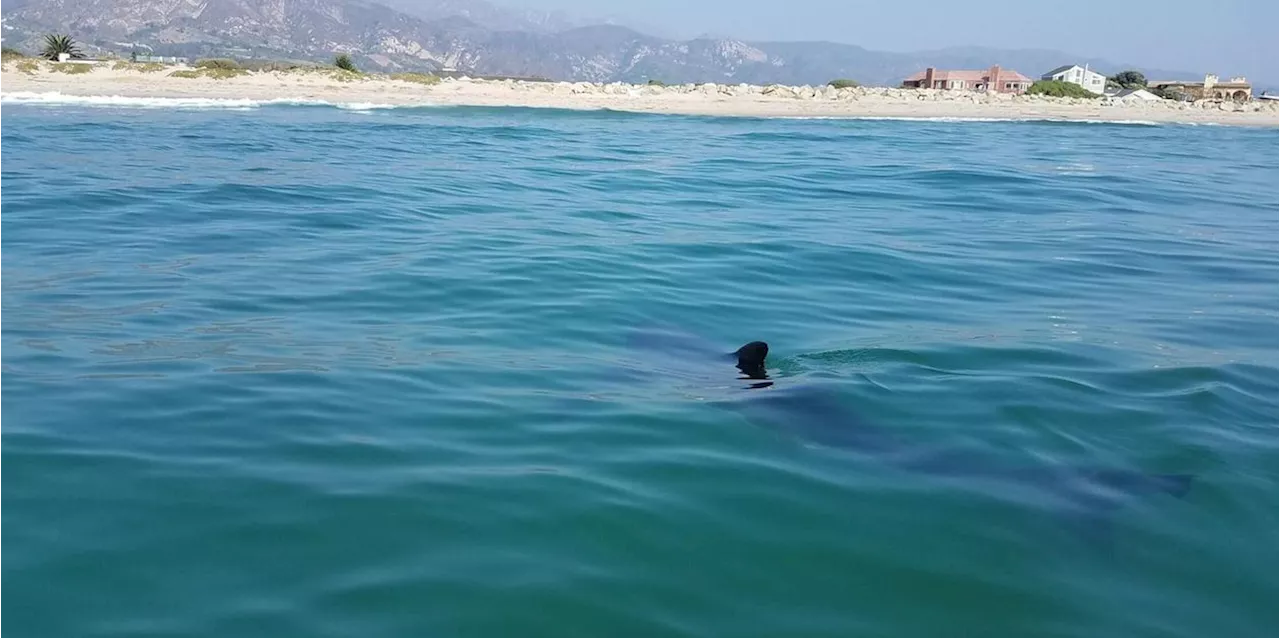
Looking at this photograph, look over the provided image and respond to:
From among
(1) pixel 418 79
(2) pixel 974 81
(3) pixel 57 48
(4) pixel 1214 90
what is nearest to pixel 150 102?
(1) pixel 418 79

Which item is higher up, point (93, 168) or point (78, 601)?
point (93, 168)

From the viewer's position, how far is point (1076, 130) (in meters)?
34.0

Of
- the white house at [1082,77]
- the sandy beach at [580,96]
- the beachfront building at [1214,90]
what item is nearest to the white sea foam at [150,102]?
the sandy beach at [580,96]

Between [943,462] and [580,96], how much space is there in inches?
1499

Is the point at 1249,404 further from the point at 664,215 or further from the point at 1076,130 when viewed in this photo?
the point at 1076,130

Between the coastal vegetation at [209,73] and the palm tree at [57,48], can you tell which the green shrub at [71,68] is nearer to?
the coastal vegetation at [209,73]

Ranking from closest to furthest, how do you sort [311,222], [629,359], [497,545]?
[497,545], [629,359], [311,222]

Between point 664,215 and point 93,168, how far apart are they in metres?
8.47

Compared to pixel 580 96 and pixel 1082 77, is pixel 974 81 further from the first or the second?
pixel 580 96

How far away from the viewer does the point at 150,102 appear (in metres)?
31.2

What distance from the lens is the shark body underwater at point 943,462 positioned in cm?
479

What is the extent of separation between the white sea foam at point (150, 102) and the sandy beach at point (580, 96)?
0.18 metres

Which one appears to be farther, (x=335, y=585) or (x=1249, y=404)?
(x=1249, y=404)

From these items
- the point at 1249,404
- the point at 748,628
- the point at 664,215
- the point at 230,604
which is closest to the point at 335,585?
the point at 230,604
